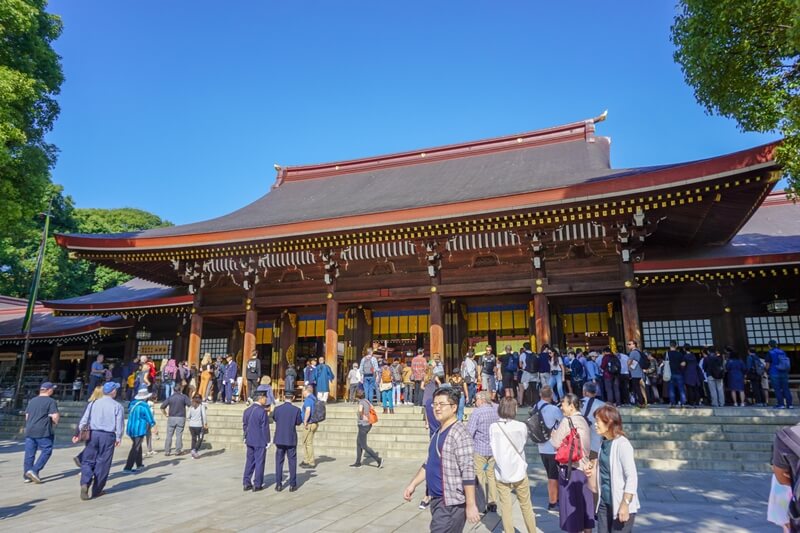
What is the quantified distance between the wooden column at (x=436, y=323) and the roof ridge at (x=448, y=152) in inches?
407

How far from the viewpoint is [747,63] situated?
8.55m

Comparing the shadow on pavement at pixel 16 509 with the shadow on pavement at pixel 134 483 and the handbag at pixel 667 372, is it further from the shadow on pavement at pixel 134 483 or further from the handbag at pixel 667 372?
the handbag at pixel 667 372

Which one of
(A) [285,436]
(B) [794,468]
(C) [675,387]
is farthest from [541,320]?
(B) [794,468]

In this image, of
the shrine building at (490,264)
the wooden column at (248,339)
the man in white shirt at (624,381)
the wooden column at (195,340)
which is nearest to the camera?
the man in white shirt at (624,381)

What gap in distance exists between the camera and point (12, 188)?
484 inches

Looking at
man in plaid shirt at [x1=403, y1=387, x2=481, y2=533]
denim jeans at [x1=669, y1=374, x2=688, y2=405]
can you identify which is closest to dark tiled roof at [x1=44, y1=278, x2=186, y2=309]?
denim jeans at [x1=669, y1=374, x2=688, y2=405]

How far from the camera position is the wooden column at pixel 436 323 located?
14367 millimetres

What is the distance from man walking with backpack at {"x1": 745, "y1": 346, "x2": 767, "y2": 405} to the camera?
38.4ft

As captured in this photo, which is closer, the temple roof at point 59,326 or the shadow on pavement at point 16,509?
the shadow on pavement at point 16,509

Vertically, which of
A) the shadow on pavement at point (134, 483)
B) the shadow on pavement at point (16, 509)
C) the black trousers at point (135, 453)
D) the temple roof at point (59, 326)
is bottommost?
the shadow on pavement at point (134, 483)

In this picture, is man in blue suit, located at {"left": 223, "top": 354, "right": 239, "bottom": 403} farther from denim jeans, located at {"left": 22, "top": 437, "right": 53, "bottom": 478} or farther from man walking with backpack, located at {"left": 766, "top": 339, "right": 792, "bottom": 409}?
man walking with backpack, located at {"left": 766, "top": 339, "right": 792, "bottom": 409}

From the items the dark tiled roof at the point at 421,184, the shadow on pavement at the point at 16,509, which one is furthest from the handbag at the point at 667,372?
the shadow on pavement at the point at 16,509

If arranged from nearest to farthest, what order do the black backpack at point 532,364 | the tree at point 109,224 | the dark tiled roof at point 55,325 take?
the black backpack at point 532,364 → the dark tiled roof at point 55,325 → the tree at point 109,224

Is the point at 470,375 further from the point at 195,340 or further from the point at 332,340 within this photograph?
the point at 195,340
